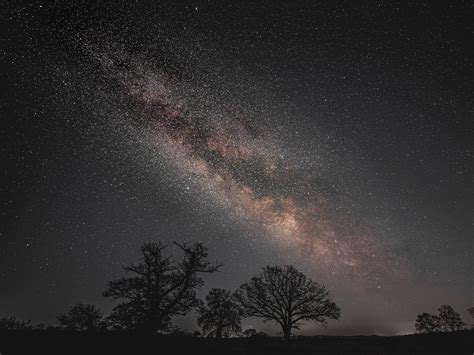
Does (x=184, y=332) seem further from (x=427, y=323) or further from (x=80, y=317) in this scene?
(x=427, y=323)

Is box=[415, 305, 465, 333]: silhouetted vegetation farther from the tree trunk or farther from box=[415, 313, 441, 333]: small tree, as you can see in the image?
the tree trunk

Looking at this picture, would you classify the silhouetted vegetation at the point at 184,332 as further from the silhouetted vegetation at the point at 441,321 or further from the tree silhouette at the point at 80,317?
the silhouetted vegetation at the point at 441,321

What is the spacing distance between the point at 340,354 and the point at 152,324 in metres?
15.9

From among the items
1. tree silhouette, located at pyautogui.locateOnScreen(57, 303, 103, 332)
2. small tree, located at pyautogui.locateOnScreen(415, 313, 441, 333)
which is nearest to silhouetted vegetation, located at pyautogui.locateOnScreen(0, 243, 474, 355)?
tree silhouette, located at pyautogui.locateOnScreen(57, 303, 103, 332)

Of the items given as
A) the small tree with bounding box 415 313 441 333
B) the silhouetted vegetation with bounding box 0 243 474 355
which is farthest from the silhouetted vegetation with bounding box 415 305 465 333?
the silhouetted vegetation with bounding box 0 243 474 355

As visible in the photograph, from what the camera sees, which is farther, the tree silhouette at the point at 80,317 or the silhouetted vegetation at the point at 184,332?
the tree silhouette at the point at 80,317

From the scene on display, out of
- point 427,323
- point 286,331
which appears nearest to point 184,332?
point 286,331

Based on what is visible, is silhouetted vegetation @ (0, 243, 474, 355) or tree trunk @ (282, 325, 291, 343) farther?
tree trunk @ (282, 325, 291, 343)

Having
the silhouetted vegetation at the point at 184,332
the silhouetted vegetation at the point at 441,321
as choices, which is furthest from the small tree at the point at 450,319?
the silhouetted vegetation at the point at 184,332

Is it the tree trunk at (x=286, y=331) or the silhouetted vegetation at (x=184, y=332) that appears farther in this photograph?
the tree trunk at (x=286, y=331)

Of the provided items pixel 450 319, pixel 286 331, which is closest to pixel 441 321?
pixel 450 319

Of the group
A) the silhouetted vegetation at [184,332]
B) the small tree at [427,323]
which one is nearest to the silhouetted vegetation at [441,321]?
the small tree at [427,323]

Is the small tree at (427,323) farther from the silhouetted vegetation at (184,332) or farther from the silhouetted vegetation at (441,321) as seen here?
the silhouetted vegetation at (184,332)

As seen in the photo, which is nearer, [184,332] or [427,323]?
[184,332]
